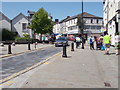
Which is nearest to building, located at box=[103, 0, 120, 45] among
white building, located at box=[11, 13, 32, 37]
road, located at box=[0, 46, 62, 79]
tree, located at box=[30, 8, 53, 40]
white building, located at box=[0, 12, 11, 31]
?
road, located at box=[0, 46, 62, 79]

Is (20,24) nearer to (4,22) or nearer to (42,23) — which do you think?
(4,22)

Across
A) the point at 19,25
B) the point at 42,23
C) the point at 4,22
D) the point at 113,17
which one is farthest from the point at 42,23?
the point at 113,17

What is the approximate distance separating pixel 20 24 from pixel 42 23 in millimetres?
11629

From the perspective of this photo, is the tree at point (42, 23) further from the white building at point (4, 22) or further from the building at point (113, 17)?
the building at point (113, 17)

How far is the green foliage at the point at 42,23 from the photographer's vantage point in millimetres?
39469

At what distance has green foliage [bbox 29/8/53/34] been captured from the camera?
3947cm

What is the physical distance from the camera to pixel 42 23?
3969cm

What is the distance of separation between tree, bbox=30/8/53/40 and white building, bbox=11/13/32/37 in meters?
9.44

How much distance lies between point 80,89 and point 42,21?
115 feet

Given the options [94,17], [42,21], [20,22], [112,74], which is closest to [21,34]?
[20,22]

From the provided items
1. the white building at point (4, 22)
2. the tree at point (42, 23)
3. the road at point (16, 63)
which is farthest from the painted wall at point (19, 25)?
the road at point (16, 63)

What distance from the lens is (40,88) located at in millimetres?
5355

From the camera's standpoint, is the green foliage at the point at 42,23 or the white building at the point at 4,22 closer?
the green foliage at the point at 42,23

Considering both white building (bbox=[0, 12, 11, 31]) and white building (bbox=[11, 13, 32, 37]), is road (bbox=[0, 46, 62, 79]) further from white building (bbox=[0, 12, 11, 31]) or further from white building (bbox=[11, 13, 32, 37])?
white building (bbox=[11, 13, 32, 37])
